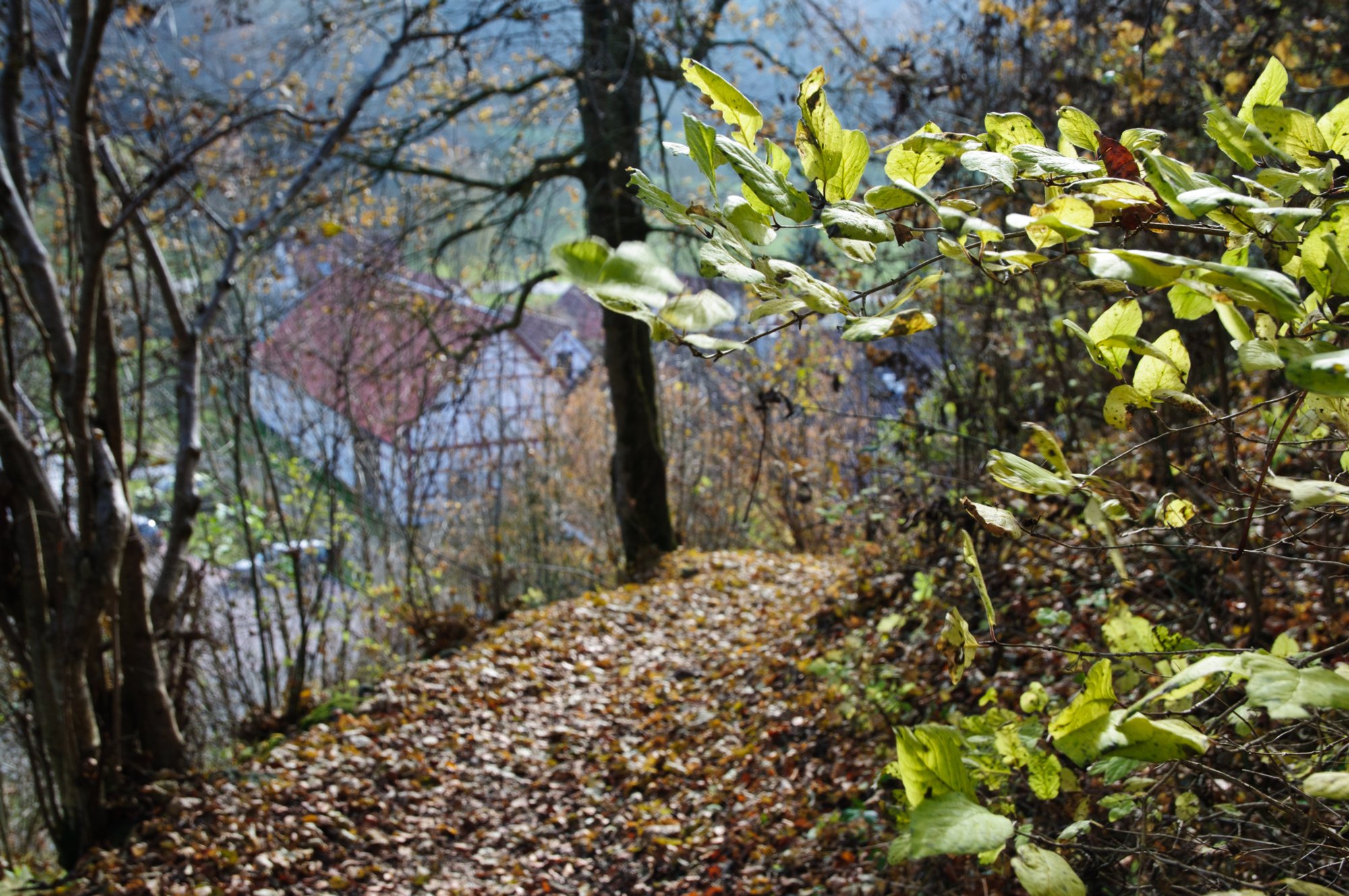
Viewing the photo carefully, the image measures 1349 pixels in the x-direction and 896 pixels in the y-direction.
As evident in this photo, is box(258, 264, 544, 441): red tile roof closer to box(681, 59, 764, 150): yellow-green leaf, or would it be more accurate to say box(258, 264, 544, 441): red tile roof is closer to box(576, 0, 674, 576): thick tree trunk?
box(576, 0, 674, 576): thick tree trunk

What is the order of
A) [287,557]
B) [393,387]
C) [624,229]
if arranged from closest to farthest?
[287,557] < [624,229] < [393,387]

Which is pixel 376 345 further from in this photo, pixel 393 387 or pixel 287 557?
pixel 287 557

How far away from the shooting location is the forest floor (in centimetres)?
341

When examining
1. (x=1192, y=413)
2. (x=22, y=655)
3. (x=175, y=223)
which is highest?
(x=175, y=223)

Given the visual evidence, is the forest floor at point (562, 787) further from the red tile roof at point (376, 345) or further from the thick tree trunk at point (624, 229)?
the red tile roof at point (376, 345)

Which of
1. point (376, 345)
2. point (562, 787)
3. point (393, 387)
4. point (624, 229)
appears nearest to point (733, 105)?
point (562, 787)

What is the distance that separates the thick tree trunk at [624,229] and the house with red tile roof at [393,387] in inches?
40.2

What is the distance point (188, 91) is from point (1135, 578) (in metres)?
6.34

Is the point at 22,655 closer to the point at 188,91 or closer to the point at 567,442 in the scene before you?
the point at 188,91

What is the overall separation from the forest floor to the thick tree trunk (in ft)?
6.86

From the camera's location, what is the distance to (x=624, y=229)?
744cm

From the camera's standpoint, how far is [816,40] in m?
7.25

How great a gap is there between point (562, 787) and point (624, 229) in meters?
4.55

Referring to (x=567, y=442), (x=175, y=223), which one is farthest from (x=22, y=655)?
(x=567, y=442)
